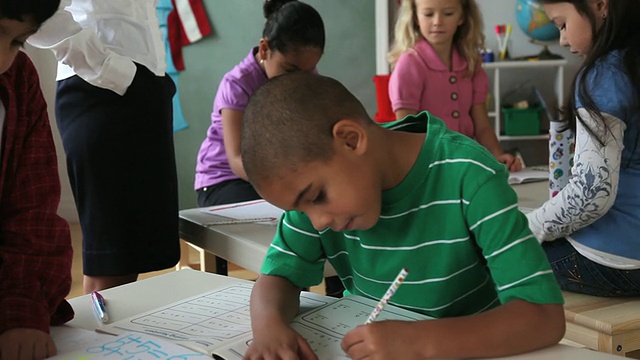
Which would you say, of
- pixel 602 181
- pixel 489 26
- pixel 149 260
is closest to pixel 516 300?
pixel 602 181

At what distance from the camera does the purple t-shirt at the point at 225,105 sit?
98.7 inches

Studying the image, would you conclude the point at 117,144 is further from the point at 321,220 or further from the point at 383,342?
the point at 383,342

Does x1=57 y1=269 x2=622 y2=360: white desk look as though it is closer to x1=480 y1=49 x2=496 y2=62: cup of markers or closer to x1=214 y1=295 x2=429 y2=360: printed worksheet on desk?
x1=214 y1=295 x2=429 y2=360: printed worksheet on desk

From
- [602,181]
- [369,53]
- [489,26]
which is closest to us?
[602,181]

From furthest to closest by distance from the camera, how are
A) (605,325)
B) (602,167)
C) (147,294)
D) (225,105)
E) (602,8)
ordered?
(225,105) → (602,8) → (602,167) → (605,325) → (147,294)

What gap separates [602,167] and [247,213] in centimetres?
84

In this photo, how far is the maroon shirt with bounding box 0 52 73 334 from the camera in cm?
105

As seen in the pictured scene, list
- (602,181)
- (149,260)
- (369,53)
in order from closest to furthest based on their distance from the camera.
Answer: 1. (602,181)
2. (149,260)
3. (369,53)

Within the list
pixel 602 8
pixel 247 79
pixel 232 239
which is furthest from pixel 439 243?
pixel 247 79

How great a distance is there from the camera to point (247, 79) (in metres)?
2.54

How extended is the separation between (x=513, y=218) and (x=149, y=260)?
97cm

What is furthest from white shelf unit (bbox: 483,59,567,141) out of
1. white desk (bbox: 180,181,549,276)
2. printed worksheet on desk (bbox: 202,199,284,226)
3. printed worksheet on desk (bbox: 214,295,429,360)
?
printed worksheet on desk (bbox: 214,295,429,360)

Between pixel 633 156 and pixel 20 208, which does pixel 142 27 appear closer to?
pixel 20 208

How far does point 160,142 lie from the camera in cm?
173
